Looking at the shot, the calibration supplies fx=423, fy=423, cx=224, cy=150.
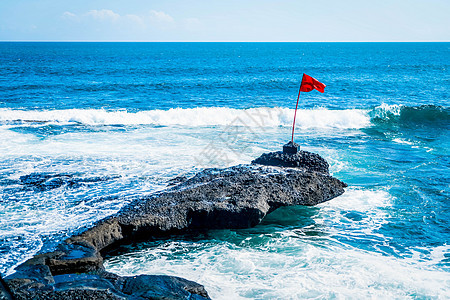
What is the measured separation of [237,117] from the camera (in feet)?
96.4

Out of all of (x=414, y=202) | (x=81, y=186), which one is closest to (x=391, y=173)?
(x=414, y=202)

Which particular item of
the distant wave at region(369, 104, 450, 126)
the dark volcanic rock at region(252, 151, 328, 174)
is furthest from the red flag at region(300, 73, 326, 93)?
the distant wave at region(369, 104, 450, 126)

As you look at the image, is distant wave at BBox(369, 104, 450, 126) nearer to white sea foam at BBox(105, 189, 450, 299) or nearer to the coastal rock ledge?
the coastal rock ledge

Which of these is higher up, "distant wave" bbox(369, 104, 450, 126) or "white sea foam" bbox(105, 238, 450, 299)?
"distant wave" bbox(369, 104, 450, 126)

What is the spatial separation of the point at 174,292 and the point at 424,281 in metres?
5.57

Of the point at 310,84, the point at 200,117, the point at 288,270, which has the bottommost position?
the point at 288,270

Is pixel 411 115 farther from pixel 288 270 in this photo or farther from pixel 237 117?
pixel 288 270

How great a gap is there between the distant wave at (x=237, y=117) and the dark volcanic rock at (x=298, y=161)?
→ 489 inches

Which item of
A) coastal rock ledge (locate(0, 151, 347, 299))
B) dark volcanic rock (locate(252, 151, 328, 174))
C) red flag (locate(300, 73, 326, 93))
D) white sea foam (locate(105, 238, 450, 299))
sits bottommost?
white sea foam (locate(105, 238, 450, 299))

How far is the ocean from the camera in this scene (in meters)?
9.62

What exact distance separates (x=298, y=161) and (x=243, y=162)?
3.67 meters

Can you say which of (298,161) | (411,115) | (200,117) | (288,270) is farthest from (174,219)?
(411,115)

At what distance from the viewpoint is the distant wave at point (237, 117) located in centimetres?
2719

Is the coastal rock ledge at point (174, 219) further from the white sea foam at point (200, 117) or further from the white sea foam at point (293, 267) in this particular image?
the white sea foam at point (200, 117)
